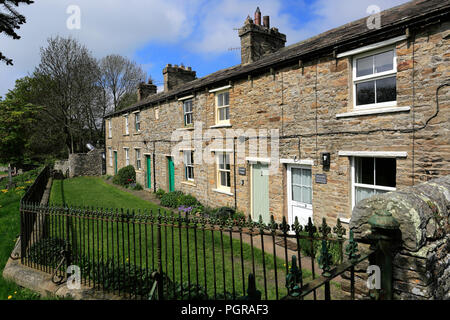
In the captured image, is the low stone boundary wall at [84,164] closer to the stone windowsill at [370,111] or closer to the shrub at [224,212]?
the shrub at [224,212]

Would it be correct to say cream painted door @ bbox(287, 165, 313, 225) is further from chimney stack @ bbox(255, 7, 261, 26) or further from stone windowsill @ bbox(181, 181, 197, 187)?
chimney stack @ bbox(255, 7, 261, 26)

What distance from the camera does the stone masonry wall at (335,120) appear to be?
20.1ft

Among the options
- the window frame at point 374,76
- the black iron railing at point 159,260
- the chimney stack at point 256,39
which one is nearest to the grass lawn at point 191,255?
the black iron railing at point 159,260

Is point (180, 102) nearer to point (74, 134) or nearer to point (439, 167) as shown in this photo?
point (439, 167)

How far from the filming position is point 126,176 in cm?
2180

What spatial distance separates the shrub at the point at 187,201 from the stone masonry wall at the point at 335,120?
0.70 metres

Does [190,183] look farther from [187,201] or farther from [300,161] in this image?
[300,161]

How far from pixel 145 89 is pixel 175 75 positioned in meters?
6.37

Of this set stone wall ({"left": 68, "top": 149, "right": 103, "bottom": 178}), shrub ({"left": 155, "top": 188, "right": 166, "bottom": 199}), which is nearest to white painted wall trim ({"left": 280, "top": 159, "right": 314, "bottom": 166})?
shrub ({"left": 155, "top": 188, "right": 166, "bottom": 199})

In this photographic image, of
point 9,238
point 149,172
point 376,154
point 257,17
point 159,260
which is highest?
point 257,17

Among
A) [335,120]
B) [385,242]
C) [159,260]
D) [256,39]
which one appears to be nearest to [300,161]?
[335,120]

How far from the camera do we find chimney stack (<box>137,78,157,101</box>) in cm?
2506

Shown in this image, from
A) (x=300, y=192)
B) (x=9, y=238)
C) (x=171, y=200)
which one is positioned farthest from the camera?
(x=171, y=200)
